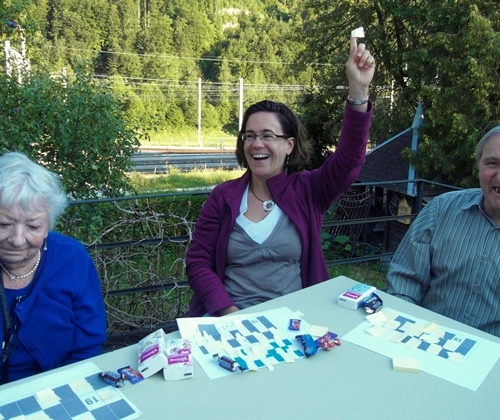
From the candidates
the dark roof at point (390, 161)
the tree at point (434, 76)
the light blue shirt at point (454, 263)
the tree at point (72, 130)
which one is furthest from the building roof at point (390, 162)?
the light blue shirt at point (454, 263)

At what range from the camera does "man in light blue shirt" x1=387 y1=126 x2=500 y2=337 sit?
1.78 metres

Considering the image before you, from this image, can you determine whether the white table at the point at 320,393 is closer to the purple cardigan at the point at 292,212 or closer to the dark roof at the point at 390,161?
the purple cardigan at the point at 292,212

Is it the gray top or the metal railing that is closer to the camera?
the gray top

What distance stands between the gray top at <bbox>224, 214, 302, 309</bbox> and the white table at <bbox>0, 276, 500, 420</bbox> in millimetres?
623

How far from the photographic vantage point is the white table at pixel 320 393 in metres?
1.11

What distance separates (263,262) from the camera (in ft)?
6.49

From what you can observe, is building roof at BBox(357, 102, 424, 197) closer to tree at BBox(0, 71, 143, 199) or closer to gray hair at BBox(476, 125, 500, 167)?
tree at BBox(0, 71, 143, 199)

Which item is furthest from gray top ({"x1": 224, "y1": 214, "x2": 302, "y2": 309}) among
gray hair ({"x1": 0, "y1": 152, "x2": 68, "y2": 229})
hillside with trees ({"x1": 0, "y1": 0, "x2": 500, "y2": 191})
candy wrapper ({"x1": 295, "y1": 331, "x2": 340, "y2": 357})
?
hillside with trees ({"x1": 0, "y1": 0, "x2": 500, "y2": 191})

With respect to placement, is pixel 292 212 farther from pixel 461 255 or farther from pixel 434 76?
pixel 434 76

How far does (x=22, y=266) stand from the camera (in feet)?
5.00

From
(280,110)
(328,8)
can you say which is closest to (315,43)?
(328,8)

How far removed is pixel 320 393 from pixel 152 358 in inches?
16.8

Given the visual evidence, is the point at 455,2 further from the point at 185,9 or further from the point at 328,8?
the point at 185,9

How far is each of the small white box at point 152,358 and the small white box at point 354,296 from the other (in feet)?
2.14
